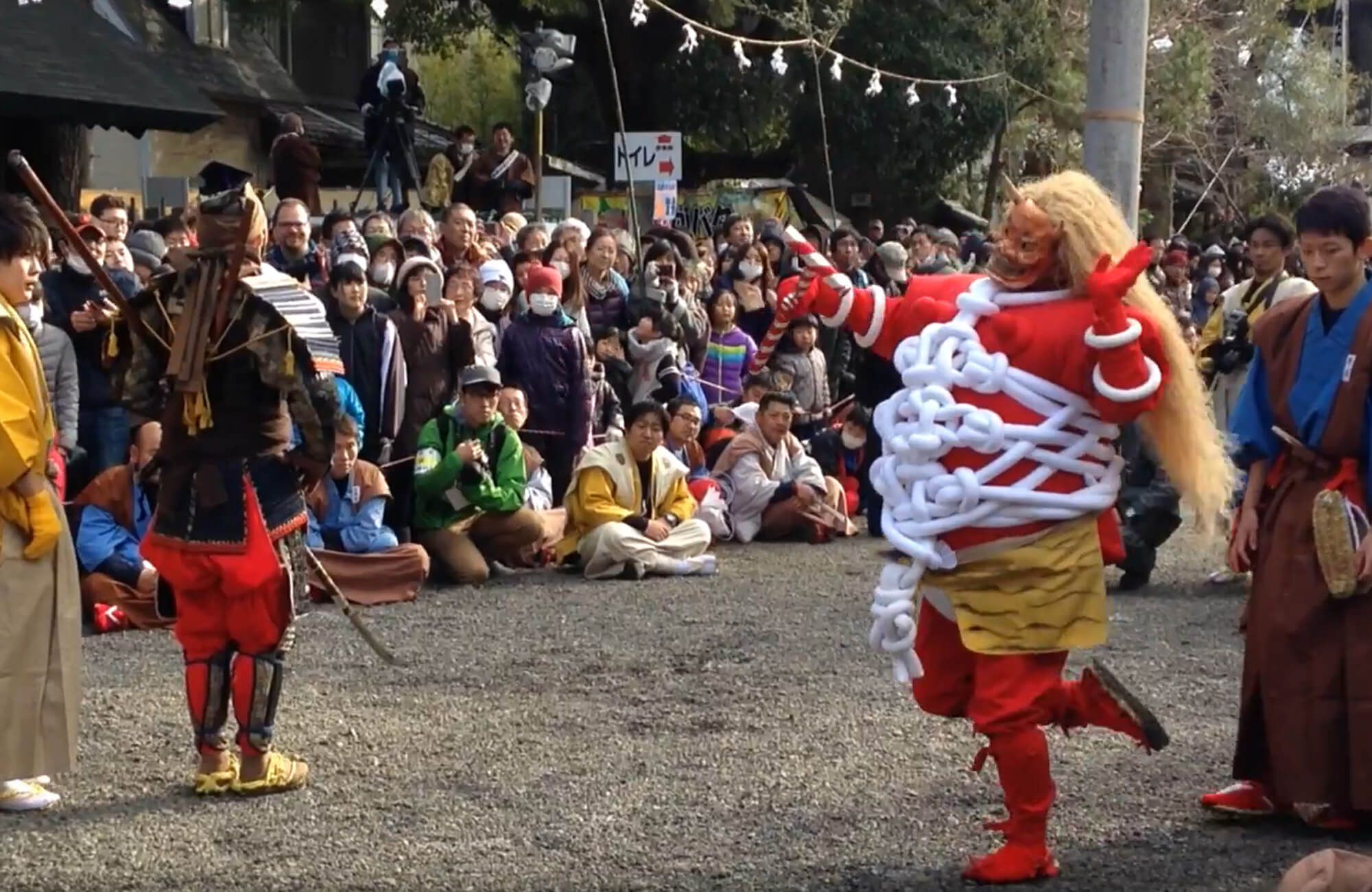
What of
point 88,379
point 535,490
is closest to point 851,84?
point 535,490

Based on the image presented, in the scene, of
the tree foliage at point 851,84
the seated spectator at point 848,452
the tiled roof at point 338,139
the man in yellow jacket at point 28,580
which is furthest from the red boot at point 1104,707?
the tiled roof at point 338,139

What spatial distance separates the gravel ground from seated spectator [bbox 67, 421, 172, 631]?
0.52 ft

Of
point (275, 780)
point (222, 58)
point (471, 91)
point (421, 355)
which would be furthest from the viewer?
point (471, 91)

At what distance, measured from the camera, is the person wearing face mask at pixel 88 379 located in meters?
8.38

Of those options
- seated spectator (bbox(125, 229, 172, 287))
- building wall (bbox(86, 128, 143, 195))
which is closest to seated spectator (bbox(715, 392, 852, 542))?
seated spectator (bbox(125, 229, 172, 287))

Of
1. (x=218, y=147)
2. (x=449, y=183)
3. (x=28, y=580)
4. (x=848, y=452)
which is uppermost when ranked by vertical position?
(x=218, y=147)

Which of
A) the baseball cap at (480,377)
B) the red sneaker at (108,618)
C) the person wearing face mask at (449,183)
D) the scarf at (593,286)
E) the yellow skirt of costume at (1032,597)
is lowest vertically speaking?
the red sneaker at (108,618)

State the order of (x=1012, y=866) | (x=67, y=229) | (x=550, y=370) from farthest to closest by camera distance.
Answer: (x=550, y=370), (x=67, y=229), (x=1012, y=866)

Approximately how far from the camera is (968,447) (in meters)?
4.49

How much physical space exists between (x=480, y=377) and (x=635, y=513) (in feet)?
3.66

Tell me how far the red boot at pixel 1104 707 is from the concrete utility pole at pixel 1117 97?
203cm

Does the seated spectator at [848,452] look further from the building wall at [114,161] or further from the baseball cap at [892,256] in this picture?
the building wall at [114,161]

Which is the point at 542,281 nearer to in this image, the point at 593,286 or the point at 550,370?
the point at 550,370

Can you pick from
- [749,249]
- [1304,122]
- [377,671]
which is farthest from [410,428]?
[1304,122]
